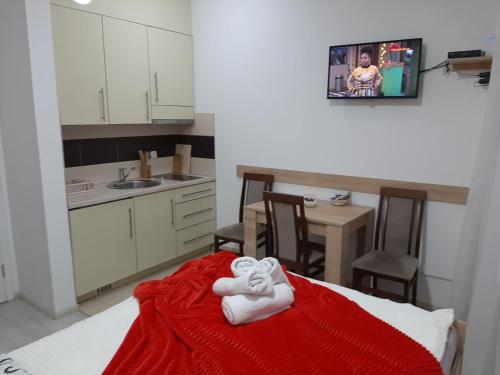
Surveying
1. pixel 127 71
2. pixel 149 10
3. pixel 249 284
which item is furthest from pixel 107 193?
pixel 249 284

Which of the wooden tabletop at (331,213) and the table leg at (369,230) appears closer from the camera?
the wooden tabletop at (331,213)

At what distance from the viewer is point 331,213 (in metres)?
2.96

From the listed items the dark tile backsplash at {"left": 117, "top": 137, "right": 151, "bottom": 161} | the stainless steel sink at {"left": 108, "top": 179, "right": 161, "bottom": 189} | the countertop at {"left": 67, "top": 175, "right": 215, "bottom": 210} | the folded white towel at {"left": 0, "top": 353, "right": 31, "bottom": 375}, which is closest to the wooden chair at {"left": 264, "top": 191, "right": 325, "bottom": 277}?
the countertop at {"left": 67, "top": 175, "right": 215, "bottom": 210}

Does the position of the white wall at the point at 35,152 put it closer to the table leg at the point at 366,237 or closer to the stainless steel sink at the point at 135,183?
the stainless steel sink at the point at 135,183

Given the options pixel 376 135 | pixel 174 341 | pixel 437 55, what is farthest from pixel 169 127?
pixel 174 341

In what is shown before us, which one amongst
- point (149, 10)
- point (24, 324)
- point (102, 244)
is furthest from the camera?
point (149, 10)

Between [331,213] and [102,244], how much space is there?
6.01 feet

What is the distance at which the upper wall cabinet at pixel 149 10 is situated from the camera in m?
3.08

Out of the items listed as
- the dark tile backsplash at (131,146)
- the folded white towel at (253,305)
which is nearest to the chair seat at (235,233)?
the dark tile backsplash at (131,146)

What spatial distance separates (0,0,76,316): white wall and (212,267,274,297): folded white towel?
5.32 feet

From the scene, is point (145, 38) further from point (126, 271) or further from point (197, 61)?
point (126, 271)

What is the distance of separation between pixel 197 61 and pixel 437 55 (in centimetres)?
228

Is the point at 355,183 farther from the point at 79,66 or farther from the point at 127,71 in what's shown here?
the point at 79,66

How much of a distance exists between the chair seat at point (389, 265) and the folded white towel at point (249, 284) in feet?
3.71
